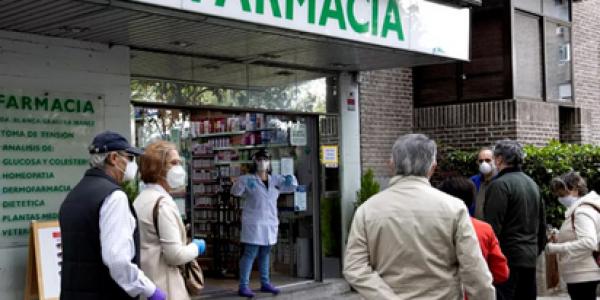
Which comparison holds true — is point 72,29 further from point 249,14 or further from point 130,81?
point 249,14

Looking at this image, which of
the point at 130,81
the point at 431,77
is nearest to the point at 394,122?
the point at 431,77

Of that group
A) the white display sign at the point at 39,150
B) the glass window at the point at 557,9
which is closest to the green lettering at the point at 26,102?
the white display sign at the point at 39,150

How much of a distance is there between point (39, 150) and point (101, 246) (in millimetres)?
3620

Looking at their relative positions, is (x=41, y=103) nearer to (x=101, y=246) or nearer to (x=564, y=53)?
(x=101, y=246)

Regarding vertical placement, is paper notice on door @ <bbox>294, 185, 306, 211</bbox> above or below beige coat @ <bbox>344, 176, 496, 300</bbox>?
below

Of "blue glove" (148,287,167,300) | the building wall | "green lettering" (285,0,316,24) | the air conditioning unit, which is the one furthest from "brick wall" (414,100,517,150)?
"blue glove" (148,287,167,300)

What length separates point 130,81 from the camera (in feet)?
25.7

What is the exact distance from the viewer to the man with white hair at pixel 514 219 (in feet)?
18.5

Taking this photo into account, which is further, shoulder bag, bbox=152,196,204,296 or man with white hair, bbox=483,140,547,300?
man with white hair, bbox=483,140,547,300

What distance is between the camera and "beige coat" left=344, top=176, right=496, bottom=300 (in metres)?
3.50

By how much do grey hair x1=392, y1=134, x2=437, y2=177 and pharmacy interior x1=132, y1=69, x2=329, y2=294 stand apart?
16.3 feet

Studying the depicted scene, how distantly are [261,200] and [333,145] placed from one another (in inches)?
58.7

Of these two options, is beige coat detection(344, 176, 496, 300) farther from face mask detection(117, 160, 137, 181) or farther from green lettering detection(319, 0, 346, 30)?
green lettering detection(319, 0, 346, 30)

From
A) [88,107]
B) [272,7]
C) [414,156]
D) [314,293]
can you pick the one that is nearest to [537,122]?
[314,293]
